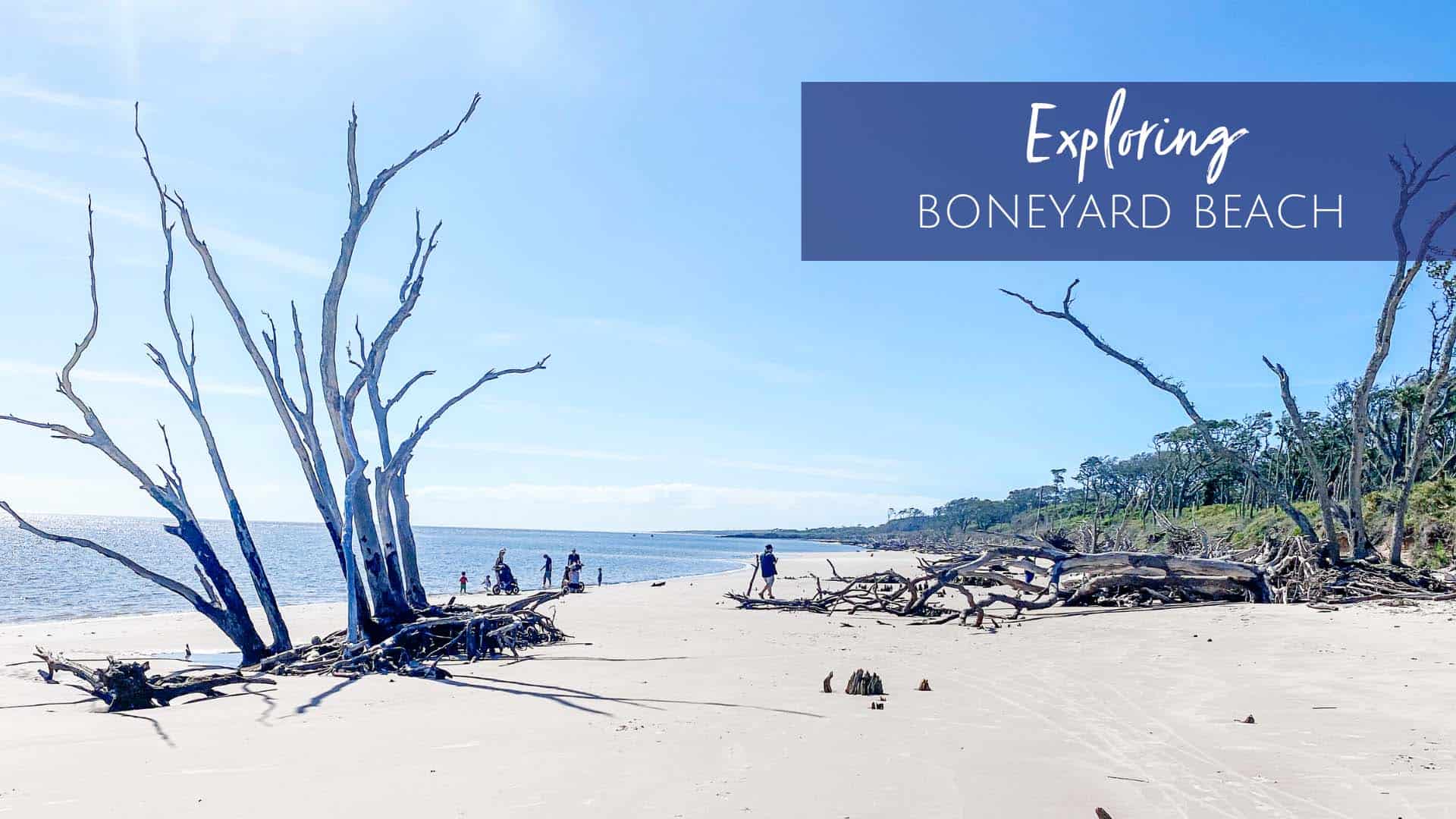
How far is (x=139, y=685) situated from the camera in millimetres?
8055

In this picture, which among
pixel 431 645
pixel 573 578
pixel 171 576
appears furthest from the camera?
pixel 171 576

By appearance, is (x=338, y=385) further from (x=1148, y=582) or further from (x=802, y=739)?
(x=1148, y=582)

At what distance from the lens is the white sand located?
4711mm

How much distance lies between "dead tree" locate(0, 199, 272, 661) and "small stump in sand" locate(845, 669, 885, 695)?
7.54 meters

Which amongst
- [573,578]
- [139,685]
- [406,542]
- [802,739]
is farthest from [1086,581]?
[573,578]

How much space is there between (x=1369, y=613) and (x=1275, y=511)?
138 ft

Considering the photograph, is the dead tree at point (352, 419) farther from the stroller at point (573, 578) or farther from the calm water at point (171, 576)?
the stroller at point (573, 578)

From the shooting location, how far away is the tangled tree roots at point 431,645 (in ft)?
33.8

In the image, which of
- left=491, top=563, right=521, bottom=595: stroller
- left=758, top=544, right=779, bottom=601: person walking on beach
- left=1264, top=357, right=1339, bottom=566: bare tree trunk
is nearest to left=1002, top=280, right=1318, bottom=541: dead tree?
left=1264, top=357, right=1339, bottom=566: bare tree trunk

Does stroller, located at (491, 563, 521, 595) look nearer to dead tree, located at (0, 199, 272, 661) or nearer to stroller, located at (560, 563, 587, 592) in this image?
stroller, located at (560, 563, 587, 592)

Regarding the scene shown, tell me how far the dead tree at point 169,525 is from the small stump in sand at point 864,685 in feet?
24.7

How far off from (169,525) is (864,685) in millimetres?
8481

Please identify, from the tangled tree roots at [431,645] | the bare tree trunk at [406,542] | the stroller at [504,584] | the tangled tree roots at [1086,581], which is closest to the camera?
the tangled tree roots at [431,645]

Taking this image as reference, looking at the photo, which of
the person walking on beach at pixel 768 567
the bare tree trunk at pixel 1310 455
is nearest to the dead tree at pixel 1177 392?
the bare tree trunk at pixel 1310 455
